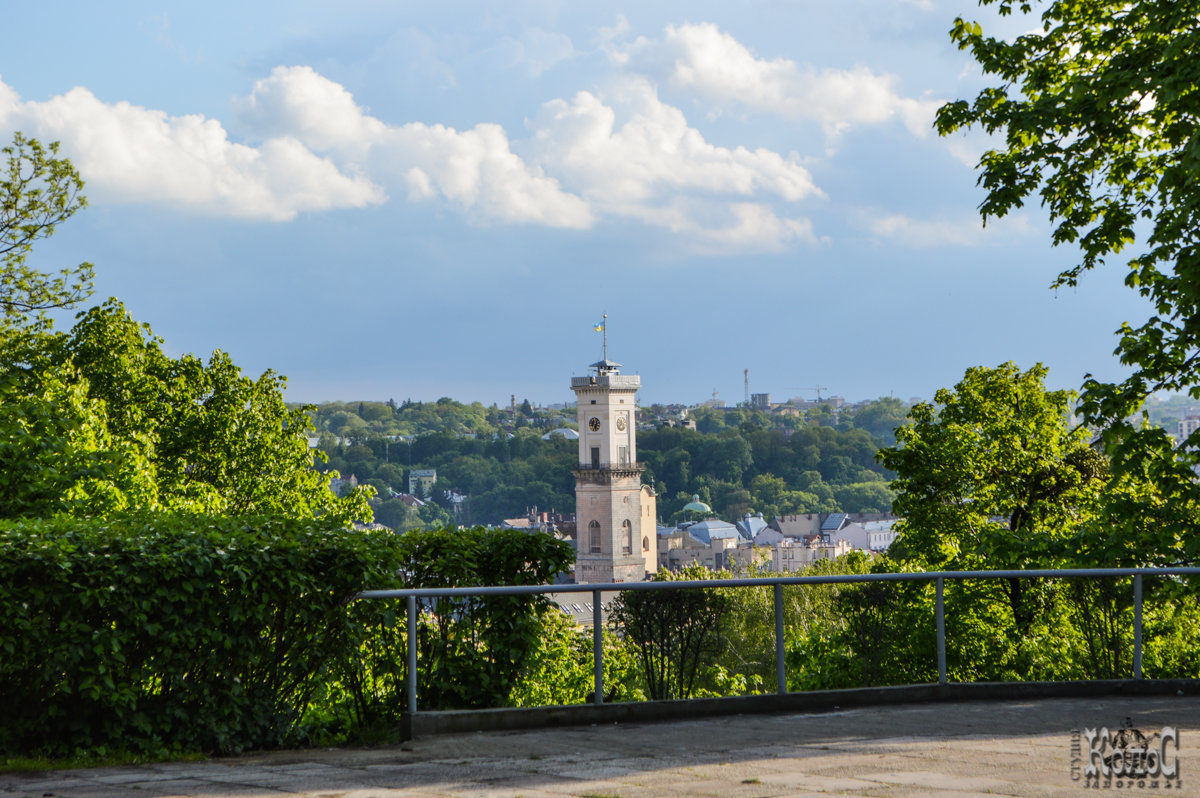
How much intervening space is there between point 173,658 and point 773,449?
186821mm

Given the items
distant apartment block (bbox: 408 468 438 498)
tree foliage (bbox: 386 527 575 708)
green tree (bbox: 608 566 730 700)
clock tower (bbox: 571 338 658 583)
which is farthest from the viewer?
distant apartment block (bbox: 408 468 438 498)

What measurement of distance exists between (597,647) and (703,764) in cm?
175

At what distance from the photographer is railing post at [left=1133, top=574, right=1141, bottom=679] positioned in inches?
314

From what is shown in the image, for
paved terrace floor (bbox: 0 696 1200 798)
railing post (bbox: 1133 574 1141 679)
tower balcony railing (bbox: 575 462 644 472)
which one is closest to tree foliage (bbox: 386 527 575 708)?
paved terrace floor (bbox: 0 696 1200 798)

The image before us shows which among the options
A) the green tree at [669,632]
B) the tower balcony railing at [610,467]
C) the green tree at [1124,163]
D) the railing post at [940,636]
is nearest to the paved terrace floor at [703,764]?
the green tree at [669,632]

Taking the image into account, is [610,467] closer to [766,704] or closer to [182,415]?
[182,415]

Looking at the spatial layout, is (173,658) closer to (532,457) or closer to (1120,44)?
(1120,44)

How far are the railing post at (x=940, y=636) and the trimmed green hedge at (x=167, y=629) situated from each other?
3.83 m

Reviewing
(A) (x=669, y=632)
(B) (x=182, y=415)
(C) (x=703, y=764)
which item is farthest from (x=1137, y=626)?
(B) (x=182, y=415)

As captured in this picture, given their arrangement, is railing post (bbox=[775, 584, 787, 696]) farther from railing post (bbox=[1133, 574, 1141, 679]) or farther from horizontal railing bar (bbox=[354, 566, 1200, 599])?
railing post (bbox=[1133, 574, 1141, 679])

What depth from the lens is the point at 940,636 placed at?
8047mm

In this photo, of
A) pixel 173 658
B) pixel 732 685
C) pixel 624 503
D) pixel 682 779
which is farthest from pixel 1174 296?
pixel 624 503

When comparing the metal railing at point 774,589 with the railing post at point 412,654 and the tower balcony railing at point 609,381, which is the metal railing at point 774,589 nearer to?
the railing post at point 412,654

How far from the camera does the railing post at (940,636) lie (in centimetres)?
792
